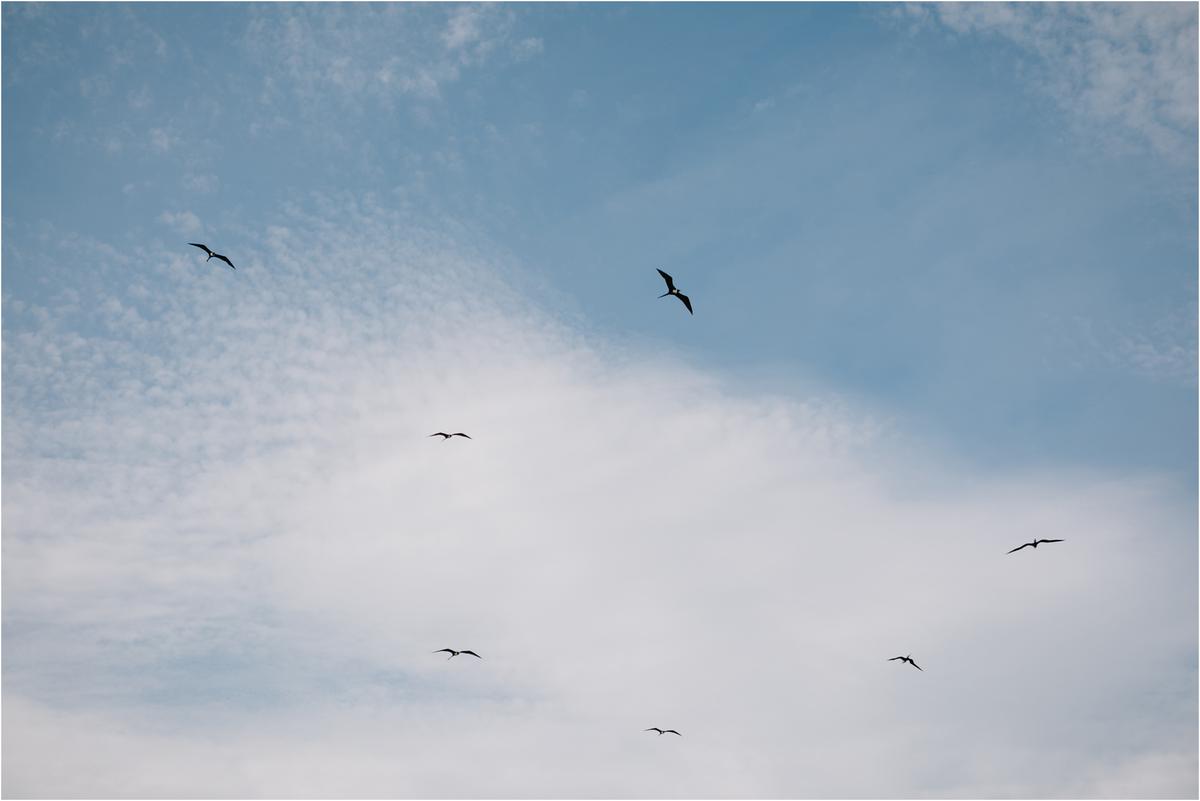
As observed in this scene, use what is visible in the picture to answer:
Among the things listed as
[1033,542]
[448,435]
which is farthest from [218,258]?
[1033,542]

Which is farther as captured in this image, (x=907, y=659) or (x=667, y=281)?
(x=907, y=659)

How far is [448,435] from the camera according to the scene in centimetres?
9856

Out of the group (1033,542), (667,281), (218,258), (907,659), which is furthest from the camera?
(907,659)

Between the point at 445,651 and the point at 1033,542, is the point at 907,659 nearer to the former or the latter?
the point at 1033,542

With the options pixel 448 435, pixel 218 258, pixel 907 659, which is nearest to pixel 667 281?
pixel 448 435

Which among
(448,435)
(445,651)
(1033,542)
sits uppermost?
(448,435)

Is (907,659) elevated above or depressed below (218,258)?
below

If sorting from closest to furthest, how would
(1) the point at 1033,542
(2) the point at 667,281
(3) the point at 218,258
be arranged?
(2) the point at 667,281
(3) the point at 218,258
(1) the point at 1033,542

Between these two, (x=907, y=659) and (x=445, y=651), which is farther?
(x=907, y=659)

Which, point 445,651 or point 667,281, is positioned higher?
point 667,281

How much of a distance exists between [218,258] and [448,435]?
84.5 feet

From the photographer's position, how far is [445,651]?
328 feet

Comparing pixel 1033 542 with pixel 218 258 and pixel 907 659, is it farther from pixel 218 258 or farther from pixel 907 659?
pixel 218 258

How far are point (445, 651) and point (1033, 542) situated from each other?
2229 inches
